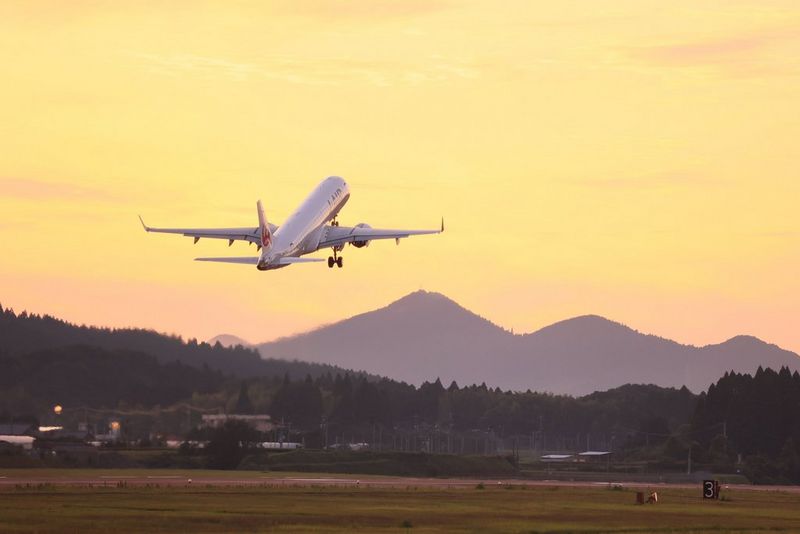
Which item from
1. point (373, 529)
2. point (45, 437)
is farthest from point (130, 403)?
point (373, 529)

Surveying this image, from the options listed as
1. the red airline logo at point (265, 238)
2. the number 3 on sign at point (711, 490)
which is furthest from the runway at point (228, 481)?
the red airline logo at point (265, 238)

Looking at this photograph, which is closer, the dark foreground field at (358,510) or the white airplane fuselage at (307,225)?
the dark foreground field at (358,510)

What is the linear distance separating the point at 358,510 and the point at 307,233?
4036 centimetres

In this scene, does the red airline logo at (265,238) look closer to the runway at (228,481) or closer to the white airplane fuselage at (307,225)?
the white airplane fuselage at (307,225)

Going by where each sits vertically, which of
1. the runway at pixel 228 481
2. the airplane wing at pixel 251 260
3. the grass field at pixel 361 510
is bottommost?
the grass field at pixel 361 510

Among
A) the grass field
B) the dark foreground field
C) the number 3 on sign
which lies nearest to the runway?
the dark foreground field

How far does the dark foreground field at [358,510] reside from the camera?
91.8 m

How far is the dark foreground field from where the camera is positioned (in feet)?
301

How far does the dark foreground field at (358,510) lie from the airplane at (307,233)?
64.5ft

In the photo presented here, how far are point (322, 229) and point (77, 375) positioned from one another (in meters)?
55.9

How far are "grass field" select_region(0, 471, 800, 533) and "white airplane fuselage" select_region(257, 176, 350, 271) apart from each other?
18598mm

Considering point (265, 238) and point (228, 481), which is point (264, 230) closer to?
point (265, 238)

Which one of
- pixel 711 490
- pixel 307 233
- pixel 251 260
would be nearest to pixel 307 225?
pixel 307 233

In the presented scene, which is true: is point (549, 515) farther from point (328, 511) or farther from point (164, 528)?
point (164, 528)
